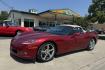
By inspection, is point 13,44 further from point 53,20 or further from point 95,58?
point 53,20

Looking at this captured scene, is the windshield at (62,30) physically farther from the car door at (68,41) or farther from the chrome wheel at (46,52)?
the chrome wheel at (46,52)

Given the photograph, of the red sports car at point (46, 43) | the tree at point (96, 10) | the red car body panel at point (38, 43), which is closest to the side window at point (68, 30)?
the red sports car at point (46, 43)

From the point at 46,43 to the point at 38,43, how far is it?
400mm

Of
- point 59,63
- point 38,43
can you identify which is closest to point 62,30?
point 59,63

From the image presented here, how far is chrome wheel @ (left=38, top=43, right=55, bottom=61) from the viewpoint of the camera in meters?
6.34

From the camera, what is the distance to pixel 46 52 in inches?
258

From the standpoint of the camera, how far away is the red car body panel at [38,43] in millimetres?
6047

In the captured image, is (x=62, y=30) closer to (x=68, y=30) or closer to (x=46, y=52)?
(x=68, y=30)

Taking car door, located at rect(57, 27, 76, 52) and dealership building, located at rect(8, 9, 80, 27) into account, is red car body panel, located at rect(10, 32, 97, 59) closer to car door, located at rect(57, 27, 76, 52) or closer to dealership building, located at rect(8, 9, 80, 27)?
car door, located at rect(57, 27, 76, 52)

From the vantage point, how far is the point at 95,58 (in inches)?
307

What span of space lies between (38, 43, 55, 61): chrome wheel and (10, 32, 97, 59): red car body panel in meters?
0.17

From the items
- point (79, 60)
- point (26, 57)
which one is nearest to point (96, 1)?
point (79, 60)

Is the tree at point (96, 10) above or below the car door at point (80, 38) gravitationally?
above

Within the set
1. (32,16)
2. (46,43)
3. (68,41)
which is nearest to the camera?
(46,43)
